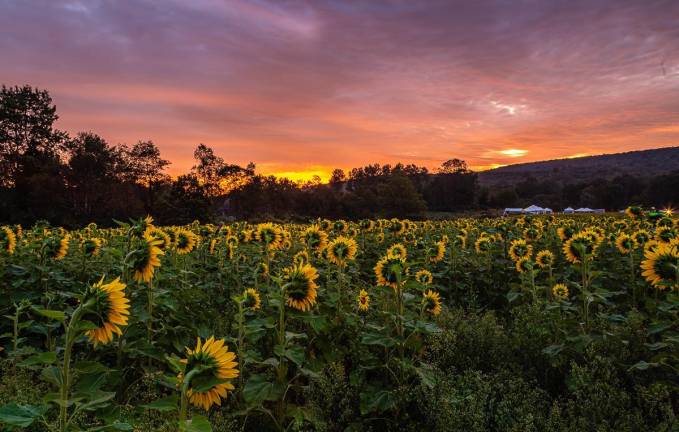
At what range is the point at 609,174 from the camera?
14075 centimetres

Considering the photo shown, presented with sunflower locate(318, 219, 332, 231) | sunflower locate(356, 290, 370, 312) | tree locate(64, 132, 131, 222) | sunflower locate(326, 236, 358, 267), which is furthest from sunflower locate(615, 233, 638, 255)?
tree locate(64, 132, 131, 222)

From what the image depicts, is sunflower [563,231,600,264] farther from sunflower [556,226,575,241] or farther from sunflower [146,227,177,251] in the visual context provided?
sunflower [146,227,177,251]

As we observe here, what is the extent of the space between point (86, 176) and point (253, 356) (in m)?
55.2

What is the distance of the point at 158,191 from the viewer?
210ft

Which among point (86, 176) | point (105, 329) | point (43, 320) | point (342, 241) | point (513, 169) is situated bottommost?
point (43, 320)

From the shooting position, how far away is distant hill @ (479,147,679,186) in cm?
14275

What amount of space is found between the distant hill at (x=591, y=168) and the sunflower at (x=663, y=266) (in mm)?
152549

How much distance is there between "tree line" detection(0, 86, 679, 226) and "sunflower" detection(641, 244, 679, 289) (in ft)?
131

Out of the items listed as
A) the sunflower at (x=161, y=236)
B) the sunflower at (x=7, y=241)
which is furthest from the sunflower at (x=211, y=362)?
the sunflower at (x=7, y=241)

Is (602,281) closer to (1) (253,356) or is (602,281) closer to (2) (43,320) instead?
(1) (253,356)

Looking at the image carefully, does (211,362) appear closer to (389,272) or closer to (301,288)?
(301,288)

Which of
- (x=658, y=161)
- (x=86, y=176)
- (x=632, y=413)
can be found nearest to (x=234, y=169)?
(x=86, y=176)

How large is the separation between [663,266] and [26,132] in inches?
2542

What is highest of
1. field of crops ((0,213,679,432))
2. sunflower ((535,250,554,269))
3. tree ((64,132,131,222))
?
tree ((64,132,131,222))
